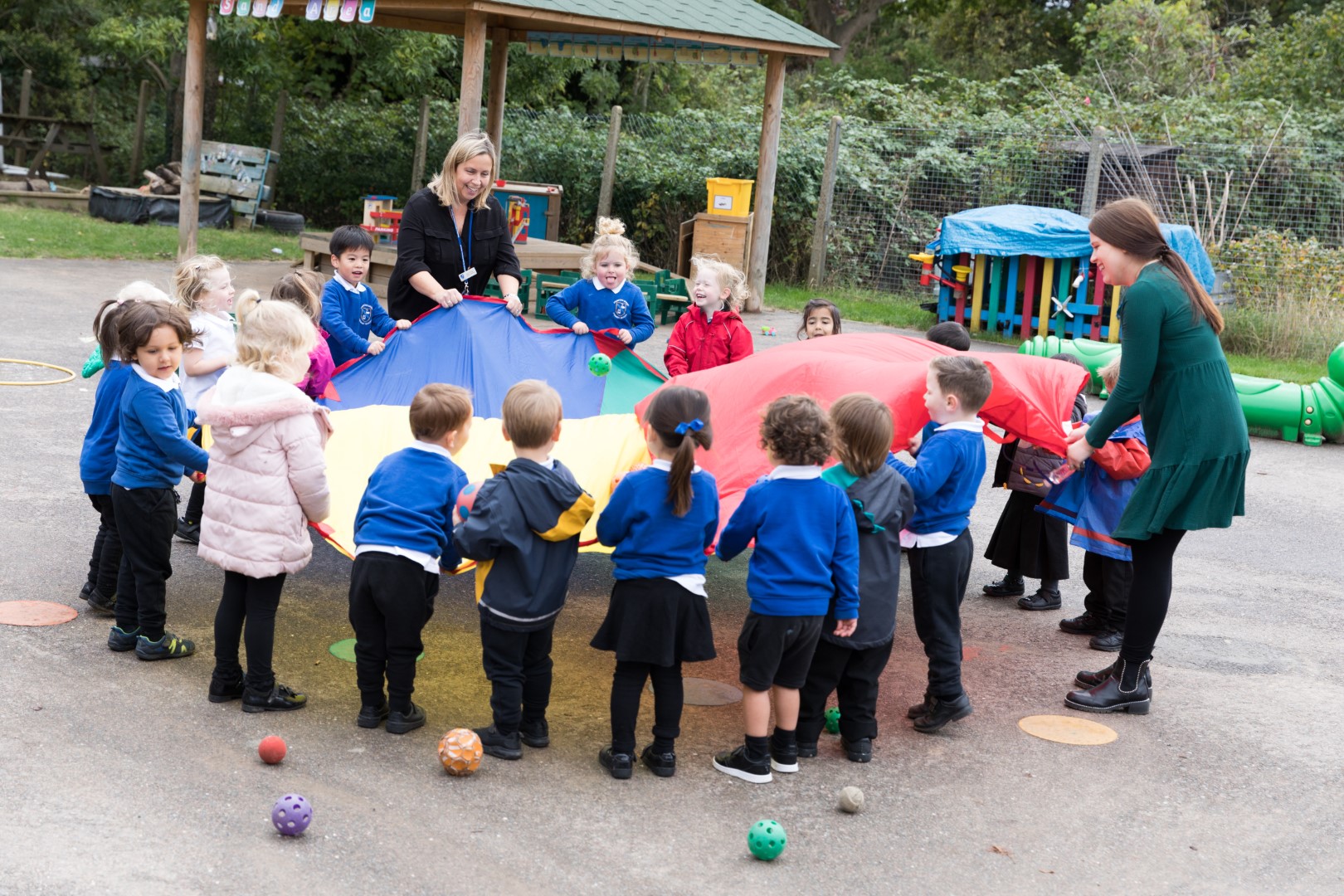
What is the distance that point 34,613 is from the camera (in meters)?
4.78

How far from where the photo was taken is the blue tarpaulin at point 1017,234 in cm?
1277

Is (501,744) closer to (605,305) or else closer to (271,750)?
(271,750)

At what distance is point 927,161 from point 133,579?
1334 cm

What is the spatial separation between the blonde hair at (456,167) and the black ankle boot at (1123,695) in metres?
3.49

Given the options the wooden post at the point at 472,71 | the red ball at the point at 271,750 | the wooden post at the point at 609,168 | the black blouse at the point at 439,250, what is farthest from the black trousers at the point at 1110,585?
the wooden post at the point at 609,168

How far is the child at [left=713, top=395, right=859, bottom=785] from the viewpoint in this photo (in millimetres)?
3795

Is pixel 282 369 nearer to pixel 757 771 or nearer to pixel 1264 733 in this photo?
pixel 757 771

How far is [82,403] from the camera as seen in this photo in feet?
26.8

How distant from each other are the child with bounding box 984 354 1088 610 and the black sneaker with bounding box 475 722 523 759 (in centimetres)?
265

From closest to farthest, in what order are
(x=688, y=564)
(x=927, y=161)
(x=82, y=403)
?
(x=688, y=564)
(x=82, y=403)
(x=927, y=161)

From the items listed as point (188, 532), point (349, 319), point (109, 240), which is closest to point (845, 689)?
point (349, 319)

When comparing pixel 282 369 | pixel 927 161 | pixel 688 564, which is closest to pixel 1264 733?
pixel 688 564

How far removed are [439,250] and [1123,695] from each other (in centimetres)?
363

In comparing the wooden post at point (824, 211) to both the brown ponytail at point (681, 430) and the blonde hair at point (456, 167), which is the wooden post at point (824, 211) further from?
the brown ponytail at point (681, 430)
